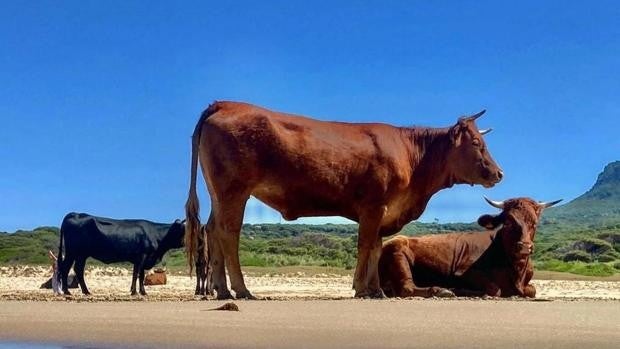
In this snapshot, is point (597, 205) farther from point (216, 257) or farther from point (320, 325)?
point (320, 325)

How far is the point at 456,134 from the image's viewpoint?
45.2ft

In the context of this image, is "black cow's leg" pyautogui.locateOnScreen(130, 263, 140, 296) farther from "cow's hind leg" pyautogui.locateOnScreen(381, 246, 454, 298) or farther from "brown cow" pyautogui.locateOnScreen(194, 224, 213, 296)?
"cow's hind leg" pyautogui.locateOnScreen(381, 246, 454, 298)

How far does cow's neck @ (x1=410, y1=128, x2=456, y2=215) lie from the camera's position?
13586 millimetres

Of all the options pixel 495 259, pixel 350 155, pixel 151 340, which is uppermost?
pixel 350 155

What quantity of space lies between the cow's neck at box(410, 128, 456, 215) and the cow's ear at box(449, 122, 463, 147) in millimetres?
100

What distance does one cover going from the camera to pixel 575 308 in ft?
33.0

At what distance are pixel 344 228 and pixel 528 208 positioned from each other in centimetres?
7948

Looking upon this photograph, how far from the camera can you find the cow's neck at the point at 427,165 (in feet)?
44.6

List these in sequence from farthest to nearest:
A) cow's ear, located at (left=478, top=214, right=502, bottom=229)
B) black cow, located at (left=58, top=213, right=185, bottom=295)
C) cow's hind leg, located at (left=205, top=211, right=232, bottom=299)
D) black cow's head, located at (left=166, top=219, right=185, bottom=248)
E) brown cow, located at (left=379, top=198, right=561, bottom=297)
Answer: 1. black cow's head, located at (left=166, top=219, right=185, bottom=248)
2. black cow, located at (left=58, top=213, right=185, bottom=295)
3. cow's ear, located at (left=478, top=214, right=502, bottom=229)
4. brown cow, located at (left=379, top=198, right=561, bottom=297)
5. cow's hind leg, located at (left=205, top=211, right=232, bottom=299)

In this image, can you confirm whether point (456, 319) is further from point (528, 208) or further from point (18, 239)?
point (18, 239)

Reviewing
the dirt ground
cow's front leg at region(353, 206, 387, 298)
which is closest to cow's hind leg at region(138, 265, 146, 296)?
the dirt ground

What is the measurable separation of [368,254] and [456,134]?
7.75ft

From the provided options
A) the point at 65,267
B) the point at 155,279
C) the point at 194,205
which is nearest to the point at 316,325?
the point at 194,205

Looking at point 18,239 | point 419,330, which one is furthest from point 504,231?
point 18,239
